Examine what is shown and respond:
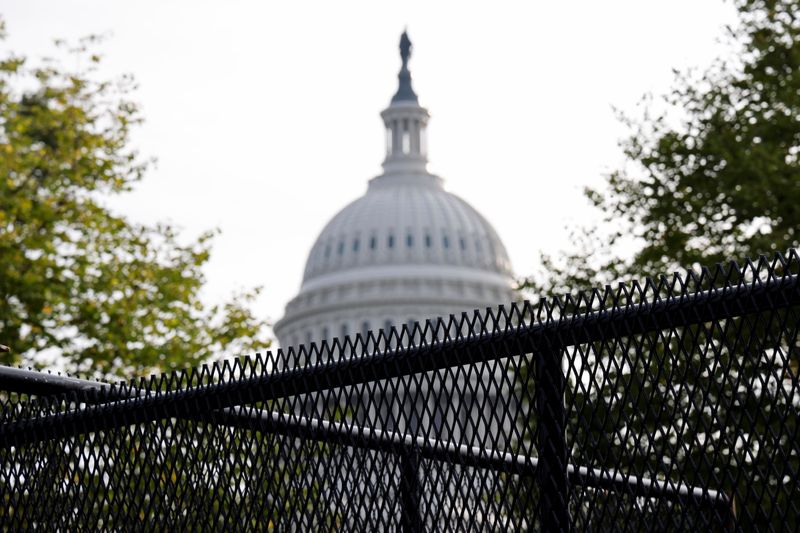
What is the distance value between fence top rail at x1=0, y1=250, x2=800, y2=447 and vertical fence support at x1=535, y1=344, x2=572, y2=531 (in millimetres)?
63

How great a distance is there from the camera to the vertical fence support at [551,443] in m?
3.91

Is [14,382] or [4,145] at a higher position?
[4,145]

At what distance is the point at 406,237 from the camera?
141625 millimetres

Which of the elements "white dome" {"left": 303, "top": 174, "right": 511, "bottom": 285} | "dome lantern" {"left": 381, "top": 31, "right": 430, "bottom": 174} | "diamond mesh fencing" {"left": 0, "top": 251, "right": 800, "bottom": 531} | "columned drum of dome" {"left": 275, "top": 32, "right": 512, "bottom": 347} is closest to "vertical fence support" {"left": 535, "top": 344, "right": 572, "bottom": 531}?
"diamond mesh fencing" {"left": 0, "top": 251, "right": 800, "bottom": 531}

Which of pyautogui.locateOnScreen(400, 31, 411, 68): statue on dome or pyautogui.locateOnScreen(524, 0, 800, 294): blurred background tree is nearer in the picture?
pyautogui.locateOnScreen(524, 0, 800, 294): blurred background tree

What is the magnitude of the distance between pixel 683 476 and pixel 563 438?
392 millimetres

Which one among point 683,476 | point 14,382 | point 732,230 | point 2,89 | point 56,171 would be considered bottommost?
point 683,476

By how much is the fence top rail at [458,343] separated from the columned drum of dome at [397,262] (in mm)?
120281

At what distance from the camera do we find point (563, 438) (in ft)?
12.9

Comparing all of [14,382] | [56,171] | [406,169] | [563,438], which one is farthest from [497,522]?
[406,169]

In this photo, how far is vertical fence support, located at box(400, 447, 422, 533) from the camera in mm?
4324

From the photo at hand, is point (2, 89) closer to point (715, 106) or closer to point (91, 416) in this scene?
point (715, 106)

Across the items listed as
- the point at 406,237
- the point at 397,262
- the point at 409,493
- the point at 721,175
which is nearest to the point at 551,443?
the point at 409,493

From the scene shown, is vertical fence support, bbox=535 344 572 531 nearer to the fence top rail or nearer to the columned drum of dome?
the fence top rail
